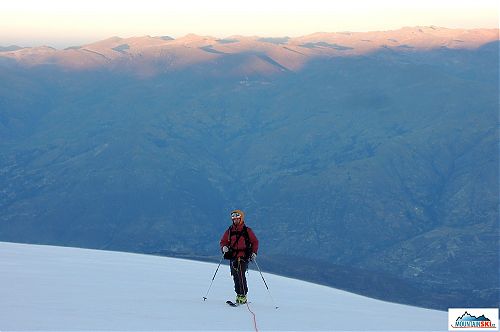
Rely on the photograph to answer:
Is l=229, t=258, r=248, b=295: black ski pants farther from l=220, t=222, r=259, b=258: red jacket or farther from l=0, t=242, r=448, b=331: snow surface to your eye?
l=0, t=242, r=448, b=331: snow surface

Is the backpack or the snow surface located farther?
the backpack

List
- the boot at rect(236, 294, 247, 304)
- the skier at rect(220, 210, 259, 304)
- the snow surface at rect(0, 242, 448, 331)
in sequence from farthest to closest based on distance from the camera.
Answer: the boot at rect(236, 294, 247, 304)
the skier at rect(220, 210, 259, 304)
the snow surface at rect(0, 242, 448, 331)

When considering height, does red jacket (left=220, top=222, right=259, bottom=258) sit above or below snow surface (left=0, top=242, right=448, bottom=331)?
above

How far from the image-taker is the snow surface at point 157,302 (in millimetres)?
17656

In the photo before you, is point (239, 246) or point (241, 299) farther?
point (241, 299)

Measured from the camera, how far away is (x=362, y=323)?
65.3ft

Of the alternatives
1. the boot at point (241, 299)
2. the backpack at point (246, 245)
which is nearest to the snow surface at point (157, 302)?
the boot at point (241, 299)

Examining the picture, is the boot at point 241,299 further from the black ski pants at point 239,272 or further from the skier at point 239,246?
the skier at point 239,246

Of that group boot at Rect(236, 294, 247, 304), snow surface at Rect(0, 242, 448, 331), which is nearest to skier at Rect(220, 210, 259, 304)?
boot at Rect(236, 294, 247, 304)

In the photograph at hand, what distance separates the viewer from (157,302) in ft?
67.5

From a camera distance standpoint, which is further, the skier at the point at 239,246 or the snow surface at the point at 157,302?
the skier at the point at 239,246

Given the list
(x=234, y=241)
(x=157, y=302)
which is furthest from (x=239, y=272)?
(x=157, y=302)

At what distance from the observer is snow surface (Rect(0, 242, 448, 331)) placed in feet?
57.9

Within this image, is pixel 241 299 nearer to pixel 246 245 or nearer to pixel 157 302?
pixel 246 245
